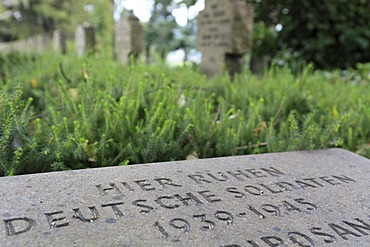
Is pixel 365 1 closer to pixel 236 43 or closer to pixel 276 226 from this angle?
pixel 236 43

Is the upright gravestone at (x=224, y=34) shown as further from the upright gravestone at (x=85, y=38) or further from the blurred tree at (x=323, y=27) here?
the upright gravestone at (x=85, y=38)

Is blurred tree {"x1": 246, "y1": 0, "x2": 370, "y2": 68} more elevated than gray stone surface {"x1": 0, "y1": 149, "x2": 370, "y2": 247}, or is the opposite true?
blurred tree {"x1": 246, "y1": 0, "x2": 370, "y2": 68}

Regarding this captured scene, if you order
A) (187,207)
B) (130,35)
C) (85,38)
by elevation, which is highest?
(85,38)

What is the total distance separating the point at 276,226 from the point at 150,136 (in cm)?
77

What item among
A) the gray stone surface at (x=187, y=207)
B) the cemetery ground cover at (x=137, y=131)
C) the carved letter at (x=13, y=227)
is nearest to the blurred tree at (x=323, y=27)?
the cemetery ground cover at (x=137, y=131)

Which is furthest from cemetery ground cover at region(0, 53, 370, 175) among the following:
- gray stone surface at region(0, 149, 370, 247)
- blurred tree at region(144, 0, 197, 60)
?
blurred tree at region(144, 0, 197, 60)

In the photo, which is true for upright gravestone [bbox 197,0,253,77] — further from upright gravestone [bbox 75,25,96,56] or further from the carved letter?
the carved letter

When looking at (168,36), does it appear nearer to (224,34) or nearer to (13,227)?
(224,34)

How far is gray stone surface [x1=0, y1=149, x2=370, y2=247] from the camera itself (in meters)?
1.01

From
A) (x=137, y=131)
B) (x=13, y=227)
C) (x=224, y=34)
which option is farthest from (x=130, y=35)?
(x=13, y=227)

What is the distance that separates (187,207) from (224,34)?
3984 mm

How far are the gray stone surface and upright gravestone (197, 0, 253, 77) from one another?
3.37 m

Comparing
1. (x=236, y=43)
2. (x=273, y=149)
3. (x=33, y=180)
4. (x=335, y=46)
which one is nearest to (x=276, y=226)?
(x=33, y=180)

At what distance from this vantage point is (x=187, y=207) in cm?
117
